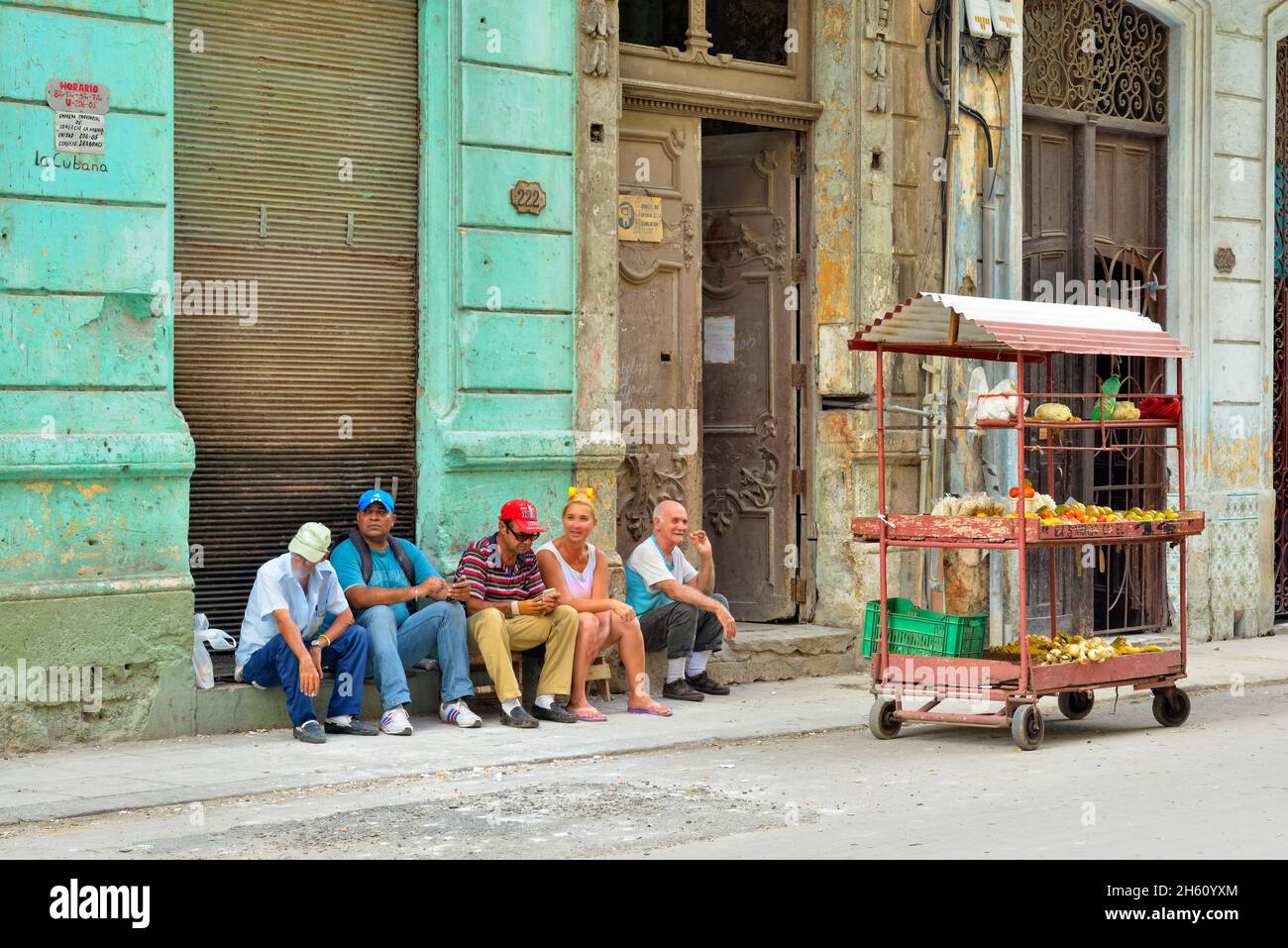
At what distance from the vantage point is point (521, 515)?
10.3m

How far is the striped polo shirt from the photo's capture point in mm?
10500

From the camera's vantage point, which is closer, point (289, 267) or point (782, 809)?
point (782, 809)

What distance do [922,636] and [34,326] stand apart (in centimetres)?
477

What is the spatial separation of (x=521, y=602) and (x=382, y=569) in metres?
0.78

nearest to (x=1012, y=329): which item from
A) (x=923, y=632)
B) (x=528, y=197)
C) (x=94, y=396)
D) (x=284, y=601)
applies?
(x=923, y=632)

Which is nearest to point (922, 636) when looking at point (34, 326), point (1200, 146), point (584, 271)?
point (584, 271)

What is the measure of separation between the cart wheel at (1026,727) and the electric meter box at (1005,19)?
5.99m

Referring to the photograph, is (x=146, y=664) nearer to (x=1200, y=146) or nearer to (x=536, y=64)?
(x=536, y=64)

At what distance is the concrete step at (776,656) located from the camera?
39.0ft

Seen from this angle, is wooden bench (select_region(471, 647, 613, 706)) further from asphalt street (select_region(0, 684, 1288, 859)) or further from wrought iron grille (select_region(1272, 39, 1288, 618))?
wrought iron grille (select_region(1272, 39, 1288, 618))

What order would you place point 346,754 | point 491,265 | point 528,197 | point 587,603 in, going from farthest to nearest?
point 528,197 < point 491,265 < point 587,603 < point 346,754

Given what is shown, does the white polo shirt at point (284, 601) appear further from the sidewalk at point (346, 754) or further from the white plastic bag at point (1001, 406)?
the white plastic bag at point (1001, 406)

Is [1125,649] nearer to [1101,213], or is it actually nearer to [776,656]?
[776,656]

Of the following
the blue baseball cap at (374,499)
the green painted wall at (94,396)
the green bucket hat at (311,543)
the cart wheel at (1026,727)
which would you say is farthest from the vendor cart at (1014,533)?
the green painted wall at (94,396)
